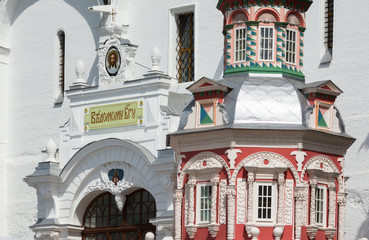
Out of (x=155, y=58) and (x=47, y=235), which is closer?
(x=155, y=58)

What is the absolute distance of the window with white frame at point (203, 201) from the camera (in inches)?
1357

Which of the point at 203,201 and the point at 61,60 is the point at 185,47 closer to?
the point at 61,60

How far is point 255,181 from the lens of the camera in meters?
33.8

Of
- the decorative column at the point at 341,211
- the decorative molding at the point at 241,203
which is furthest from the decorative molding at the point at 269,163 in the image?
the decorative column at the point at 341,211

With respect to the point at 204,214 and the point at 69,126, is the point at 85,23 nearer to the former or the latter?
the point at 69,126

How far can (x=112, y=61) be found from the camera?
4325 centimetres

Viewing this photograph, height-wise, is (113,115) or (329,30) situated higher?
(329,30)

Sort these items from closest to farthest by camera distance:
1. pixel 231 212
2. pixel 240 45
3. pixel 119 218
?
1. pixel 231 212
2. pixel 240 45
3. pixel 119 218

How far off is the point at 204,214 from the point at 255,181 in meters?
1.57

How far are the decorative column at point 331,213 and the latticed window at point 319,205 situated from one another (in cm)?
17

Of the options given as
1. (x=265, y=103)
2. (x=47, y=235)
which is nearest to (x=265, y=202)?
(x=265, y=103)

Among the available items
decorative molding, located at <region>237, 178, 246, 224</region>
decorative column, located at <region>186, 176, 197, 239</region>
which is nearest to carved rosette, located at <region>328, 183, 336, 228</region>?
decorative molding, located at <region>237, 178, 246, 224</region>

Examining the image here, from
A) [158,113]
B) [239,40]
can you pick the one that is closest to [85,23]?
[158,113]

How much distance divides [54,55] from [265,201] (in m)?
16.5
